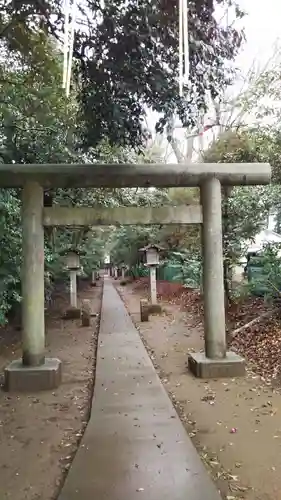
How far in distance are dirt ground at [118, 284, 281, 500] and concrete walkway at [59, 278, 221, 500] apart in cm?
18

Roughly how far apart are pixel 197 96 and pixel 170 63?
57 centimetres

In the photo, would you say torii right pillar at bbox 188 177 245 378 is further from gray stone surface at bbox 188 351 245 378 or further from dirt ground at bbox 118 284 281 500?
dirt ground at bbox 118 284 281 500

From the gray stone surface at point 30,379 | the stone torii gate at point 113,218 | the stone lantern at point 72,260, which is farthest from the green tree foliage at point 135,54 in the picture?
the stone lantern at point 72,260

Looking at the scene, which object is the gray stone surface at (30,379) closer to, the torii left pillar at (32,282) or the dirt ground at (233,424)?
the torii left pillar at (32,282)

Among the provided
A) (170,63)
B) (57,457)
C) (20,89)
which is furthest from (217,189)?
(57,457)

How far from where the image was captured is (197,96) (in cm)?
548

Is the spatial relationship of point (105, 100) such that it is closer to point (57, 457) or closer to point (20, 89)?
point (20, 89)

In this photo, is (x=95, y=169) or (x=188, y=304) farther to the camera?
(x=188, y=304)

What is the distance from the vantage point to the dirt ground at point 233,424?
3.43 meters

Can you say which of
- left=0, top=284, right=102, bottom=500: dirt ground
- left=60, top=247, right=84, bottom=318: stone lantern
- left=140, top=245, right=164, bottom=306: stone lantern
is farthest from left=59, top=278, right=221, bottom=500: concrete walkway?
left=140, top=245, right=164, bottom=306: stone lantern

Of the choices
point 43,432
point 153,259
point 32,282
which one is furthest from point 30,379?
point 153,259

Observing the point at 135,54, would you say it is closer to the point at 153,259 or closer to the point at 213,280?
the point at 213,280

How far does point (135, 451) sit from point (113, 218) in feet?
11.7

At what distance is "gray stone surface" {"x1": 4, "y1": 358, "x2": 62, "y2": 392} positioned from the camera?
6117mm
